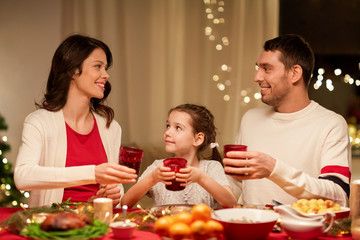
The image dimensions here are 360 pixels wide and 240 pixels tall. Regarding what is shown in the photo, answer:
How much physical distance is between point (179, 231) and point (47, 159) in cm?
138

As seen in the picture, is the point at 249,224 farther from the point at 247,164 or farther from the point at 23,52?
the point at 23,52

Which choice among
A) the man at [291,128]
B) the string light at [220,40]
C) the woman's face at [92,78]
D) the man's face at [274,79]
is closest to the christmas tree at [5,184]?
the woman's face at [92,78]

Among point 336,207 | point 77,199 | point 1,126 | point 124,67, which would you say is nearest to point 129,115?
point 124,67

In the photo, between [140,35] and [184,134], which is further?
[140,35]

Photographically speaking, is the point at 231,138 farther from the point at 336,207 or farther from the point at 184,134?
the point at 336,207

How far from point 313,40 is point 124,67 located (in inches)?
80.1

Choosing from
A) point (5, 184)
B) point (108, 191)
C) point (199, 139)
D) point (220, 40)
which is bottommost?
point (5, 184)

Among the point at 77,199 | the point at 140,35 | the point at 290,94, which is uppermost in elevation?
the point at 140,35

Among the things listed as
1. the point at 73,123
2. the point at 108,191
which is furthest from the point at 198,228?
the point at 73,123

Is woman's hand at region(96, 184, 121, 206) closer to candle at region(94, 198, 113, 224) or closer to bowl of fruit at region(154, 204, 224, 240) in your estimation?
candle at region(94, 198, 113, 224)

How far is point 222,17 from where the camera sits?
451 cm

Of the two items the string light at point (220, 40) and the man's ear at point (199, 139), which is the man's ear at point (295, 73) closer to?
the man's ear at point (199, 139)

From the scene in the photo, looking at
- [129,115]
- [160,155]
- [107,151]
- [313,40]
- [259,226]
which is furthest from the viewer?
[313,40]

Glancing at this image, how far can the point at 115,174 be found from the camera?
77.5 inches
